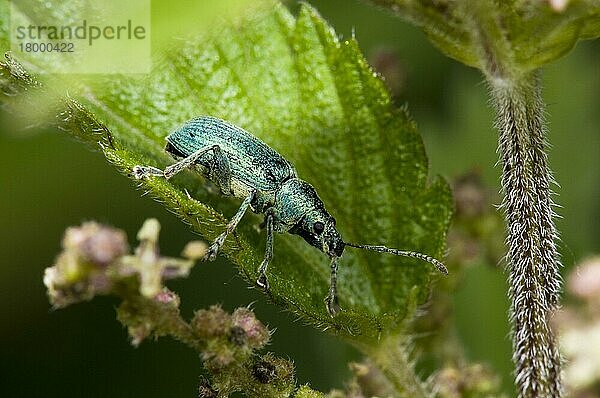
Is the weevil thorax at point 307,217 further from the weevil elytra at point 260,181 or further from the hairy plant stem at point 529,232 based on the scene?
the hairy plant stem at point 529,232

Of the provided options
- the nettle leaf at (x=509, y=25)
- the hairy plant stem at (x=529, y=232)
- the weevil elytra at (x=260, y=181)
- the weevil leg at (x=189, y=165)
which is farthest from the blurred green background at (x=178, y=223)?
the nettle leaf at (x=509, y=25)

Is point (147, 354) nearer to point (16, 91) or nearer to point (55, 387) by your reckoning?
point (55, 387)

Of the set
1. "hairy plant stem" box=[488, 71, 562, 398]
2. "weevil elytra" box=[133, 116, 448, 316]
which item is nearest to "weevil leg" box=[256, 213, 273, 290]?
"weevil elytra" box=[133, 116, 448, 316]

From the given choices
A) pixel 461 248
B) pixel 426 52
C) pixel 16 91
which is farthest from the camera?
pixel 426 52

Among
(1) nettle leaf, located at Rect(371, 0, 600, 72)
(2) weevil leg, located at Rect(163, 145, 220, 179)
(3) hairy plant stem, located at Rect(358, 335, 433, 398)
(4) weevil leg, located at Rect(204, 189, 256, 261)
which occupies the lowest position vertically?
(3) hairy plant stem, located at Rect(358, 335, 433, 398)

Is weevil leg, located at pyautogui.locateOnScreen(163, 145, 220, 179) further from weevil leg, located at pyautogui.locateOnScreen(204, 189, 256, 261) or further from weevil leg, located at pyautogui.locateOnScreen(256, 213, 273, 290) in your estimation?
weevil leg, located at pyautogui.locateOnScreen(256, 213, 273, 290)

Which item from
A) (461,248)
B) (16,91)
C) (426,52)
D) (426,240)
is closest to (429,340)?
(461,248)

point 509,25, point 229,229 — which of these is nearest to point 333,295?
point 229,229

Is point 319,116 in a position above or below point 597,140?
below
